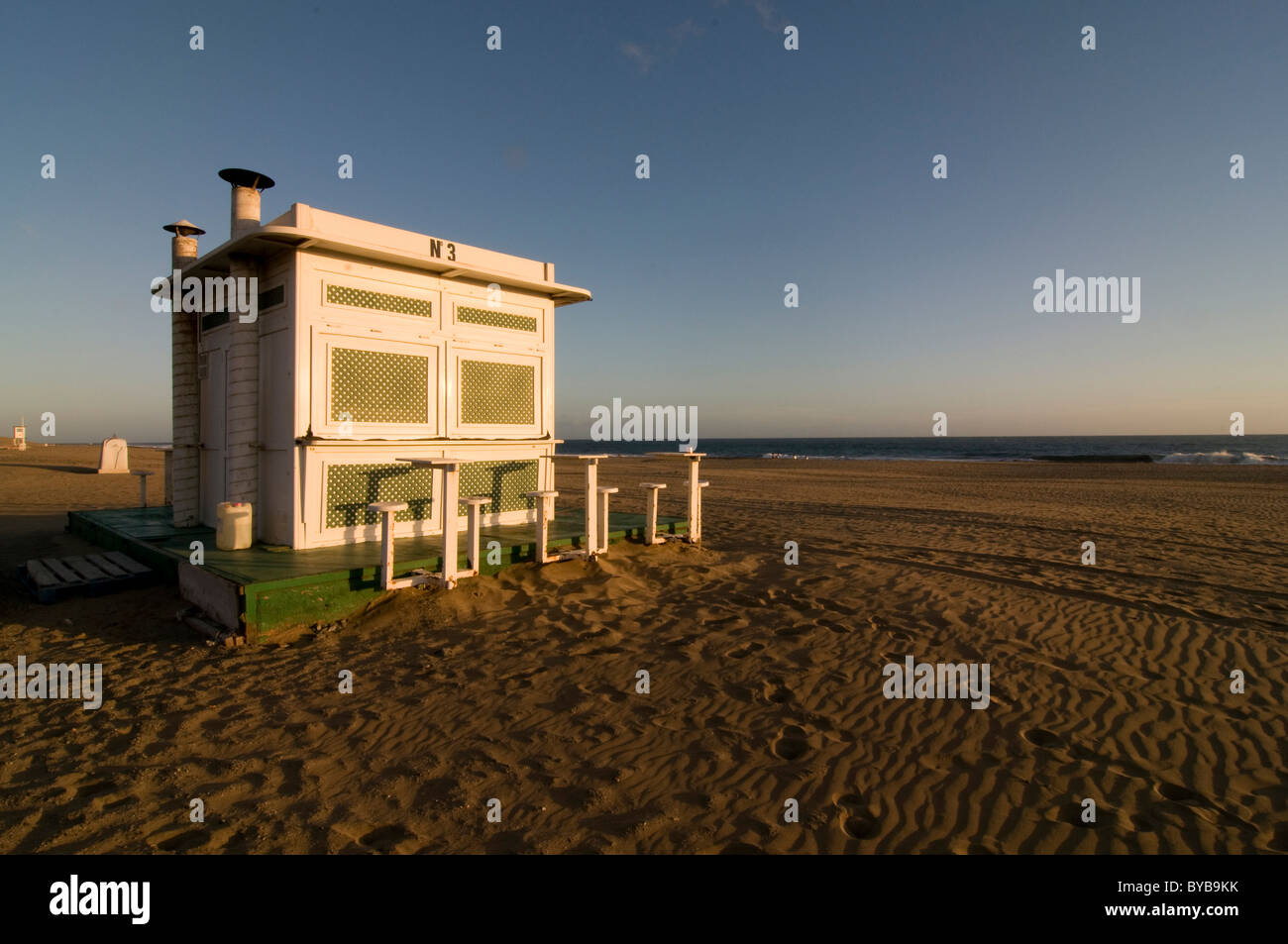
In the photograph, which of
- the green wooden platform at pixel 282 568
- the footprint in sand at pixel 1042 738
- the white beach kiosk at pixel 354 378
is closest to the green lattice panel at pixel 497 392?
the white beach kiosk at pixel 354 378

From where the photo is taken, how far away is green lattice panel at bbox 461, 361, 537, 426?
29.5 ft

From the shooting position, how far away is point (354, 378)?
7816 millimetres

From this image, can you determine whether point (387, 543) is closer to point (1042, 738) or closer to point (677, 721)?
point (677, 721)

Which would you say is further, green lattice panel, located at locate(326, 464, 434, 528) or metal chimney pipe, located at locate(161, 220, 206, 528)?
metal chimney pipe, located at locate(161, 220, 206, 528)

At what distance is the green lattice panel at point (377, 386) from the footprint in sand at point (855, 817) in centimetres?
697

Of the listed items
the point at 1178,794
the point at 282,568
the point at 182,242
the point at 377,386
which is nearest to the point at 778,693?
the point at 1178,794

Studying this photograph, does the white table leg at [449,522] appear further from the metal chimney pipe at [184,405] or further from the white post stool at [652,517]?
the metal chimney pipe at [184,405]

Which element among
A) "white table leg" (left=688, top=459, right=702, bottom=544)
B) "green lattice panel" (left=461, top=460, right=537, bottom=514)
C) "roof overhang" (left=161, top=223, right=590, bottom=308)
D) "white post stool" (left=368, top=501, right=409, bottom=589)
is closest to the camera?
"white post stool" (left=368, top=501, right=409, bottom=589)

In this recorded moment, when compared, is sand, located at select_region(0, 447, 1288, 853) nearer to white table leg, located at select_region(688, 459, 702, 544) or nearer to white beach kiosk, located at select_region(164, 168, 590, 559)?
white table leg, located at select_region(688, 459, 702, 544)

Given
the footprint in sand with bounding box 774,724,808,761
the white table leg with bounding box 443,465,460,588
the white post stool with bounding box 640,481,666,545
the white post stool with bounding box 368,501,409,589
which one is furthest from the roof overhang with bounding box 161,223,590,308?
the footprint in sand with bounding box 774,724,808,761

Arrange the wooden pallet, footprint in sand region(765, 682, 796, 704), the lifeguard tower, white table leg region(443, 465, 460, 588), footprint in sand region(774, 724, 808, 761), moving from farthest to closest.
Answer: the wooden pallet → the lifeguard tower → white table leg region(443, 465, 460, 588) → footprint in sand region(765, 682, 796, 704) → footprint in sand region(774, 724, 808, 761)

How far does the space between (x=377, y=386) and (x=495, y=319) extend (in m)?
2.11

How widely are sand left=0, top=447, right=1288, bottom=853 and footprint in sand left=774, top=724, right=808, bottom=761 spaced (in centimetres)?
2

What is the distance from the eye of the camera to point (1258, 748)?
4.04 meters
